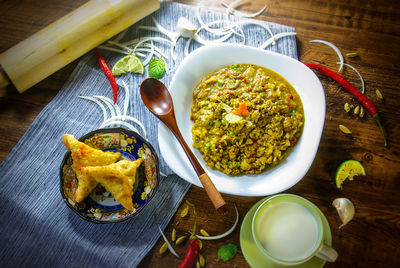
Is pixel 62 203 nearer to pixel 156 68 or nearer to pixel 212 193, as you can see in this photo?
pixel 212 193

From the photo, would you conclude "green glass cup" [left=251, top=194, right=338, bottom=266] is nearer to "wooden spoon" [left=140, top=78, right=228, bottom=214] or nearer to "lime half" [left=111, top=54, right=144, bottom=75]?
"wooden spoon" [left=140, top=78, right=228, bottom=214]

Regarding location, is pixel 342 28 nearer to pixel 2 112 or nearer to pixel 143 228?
pixel 143 228

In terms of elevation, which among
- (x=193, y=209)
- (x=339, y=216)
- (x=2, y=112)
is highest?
(x=2, y=112)

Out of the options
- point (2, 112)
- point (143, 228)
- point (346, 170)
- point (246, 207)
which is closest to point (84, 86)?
point (2, 112)

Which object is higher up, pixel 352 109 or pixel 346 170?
pixel 352 109

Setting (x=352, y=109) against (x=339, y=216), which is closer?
(x=339, y=216)
